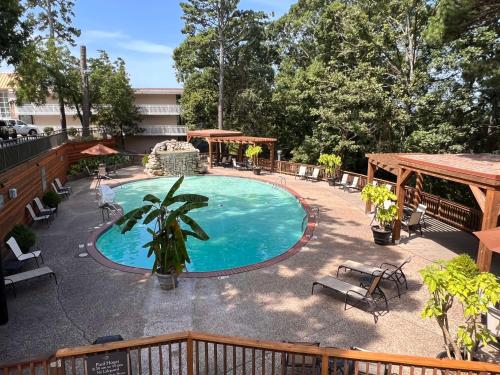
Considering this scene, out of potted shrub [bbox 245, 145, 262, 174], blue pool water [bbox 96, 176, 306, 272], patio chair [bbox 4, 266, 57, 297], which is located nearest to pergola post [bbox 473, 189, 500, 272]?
blue pool water [bbox 96, 176, 306, 272]

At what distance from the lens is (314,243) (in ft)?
40.6

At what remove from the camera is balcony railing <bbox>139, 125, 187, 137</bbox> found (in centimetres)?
4309

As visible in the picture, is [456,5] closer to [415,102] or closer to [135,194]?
[415,102]

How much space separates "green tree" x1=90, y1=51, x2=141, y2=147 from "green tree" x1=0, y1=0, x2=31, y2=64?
23645 mm

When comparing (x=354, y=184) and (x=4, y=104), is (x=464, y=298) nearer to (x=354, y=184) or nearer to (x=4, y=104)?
(x=354, y=184)

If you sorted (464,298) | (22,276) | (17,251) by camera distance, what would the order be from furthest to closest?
(17,251)
(22,276)
(464,298)

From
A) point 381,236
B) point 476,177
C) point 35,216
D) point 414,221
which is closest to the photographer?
point 476,177

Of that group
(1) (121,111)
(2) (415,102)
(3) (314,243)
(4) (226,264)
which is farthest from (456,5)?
(1) (121,111)

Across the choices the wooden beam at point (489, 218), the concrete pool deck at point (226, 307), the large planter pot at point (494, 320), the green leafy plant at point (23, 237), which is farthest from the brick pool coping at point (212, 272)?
the large planter pot at point (494, 320)

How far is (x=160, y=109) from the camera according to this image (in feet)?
142

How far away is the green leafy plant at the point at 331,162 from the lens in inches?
885

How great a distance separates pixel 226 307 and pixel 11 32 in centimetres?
1118

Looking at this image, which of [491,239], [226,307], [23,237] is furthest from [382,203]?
[23,237]

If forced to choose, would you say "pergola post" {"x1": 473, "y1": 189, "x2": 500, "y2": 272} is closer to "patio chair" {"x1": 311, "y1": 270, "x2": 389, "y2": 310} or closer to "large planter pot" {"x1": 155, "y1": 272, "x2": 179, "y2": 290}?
"patio chair" {"x1": 311, "y1": 270, "x2": 389, "y2": 310}
